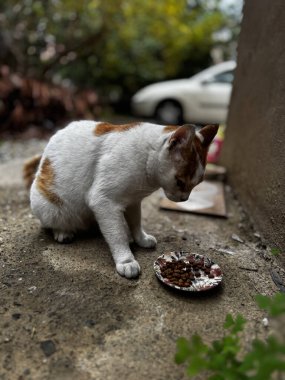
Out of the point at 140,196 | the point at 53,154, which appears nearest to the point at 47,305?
the point at 140,196

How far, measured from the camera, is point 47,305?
1.87 meters

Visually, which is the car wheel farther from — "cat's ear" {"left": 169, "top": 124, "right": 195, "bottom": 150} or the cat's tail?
"cat's ear" {"left": 169, "top": 124, "right": 195, "bottom": 150}

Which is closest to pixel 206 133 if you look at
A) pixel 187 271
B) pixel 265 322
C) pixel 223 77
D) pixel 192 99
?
pixel 187 271

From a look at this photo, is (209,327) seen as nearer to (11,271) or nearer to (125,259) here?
(125,259)

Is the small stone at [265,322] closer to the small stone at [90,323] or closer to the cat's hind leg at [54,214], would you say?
the small stone at [90,323]

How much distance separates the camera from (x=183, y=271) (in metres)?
2.12

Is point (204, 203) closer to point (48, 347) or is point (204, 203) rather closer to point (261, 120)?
point (261, 120)

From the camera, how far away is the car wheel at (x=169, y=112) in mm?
8555

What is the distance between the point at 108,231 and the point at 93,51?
26.0 feet

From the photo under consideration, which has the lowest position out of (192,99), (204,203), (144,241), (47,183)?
(192,99)

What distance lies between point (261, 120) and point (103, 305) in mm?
2054

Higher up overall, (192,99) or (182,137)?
(182,137)

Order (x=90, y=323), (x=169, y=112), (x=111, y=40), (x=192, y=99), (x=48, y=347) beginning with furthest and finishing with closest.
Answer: (x=111, y=40), (x=169, y=112), (x=192, y=99), (x=90, y=323), (x=48, y=347)

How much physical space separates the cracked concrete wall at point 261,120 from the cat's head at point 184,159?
2.56 ft
